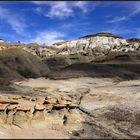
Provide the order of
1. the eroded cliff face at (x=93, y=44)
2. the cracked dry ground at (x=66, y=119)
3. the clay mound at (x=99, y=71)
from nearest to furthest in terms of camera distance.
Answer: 1. the cracked dry ground at (x=66, y=119)
2. the clay mound at (x=99, y=71)
3. the eroded cliff face at (x=93, y=44)

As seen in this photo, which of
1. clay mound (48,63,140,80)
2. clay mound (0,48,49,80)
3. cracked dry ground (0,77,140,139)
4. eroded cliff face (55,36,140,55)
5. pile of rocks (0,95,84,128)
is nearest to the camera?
cracked dry ground (0,77,140,139)

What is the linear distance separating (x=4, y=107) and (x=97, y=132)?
564cm

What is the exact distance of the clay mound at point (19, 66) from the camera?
63.2 metres

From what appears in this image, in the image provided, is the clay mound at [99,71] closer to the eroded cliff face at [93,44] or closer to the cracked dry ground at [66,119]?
the cracked dry ground at [66,119]

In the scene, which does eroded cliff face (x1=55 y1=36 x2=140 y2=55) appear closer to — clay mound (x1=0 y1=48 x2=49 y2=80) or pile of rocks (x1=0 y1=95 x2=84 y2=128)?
clay mound (x1=0 y1=48 x2=49 y2=80)

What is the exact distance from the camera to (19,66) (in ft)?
233

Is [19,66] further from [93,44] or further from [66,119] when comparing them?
[93,44]

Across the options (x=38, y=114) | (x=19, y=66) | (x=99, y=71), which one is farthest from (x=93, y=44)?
(x=38, y=114)

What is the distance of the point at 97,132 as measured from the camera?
22.7m

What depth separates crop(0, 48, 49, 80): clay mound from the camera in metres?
63.2

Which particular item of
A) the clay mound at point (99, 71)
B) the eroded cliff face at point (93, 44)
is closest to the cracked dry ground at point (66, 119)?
the clay mound at point (99, 71)

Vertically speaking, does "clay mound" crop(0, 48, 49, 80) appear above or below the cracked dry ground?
above

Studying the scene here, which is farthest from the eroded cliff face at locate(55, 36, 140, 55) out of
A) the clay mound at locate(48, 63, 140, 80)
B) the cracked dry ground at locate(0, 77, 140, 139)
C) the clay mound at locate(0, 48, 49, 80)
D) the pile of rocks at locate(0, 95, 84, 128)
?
the pile of rocks at locate(0, 95, 84, 128)

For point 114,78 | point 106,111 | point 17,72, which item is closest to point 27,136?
point 106,111
